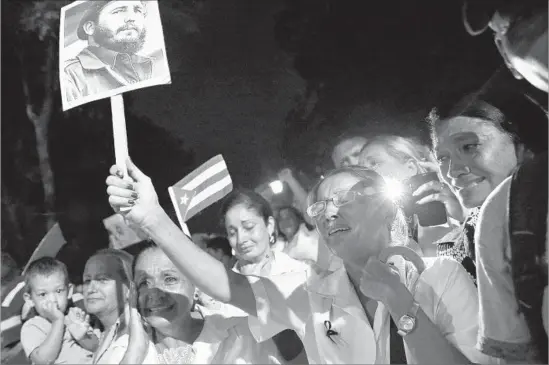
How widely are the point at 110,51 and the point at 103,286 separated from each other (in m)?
1.10

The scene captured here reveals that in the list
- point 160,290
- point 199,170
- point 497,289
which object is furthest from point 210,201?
point 497,289

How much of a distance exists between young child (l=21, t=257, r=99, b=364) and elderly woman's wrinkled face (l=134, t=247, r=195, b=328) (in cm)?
36

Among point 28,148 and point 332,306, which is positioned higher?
point 28,148

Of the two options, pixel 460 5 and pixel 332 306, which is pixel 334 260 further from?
pixel 460 5

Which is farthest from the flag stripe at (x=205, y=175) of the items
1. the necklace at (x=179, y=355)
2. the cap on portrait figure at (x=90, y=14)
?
the cap on portrait figure at (x=90, y=14)

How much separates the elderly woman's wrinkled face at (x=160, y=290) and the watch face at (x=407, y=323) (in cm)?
96

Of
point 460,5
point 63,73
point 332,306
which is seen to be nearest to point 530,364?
point 332,306

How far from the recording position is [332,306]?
9.16 ft

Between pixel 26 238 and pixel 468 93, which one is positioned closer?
pixel 468 93

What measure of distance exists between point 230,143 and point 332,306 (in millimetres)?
870

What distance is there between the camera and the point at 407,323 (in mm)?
2570

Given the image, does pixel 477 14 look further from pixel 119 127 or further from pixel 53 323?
pixel 53 323

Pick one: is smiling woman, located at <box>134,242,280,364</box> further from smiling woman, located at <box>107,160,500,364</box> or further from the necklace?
smiling woman, located at <box>107,160,500,364</box>

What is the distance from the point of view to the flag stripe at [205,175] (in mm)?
3109
